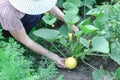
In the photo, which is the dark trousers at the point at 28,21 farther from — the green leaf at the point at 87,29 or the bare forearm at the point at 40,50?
→ the green leaf at the point at 87,29

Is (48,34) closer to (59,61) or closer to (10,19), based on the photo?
(59,61)

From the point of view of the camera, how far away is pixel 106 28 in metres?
2.47

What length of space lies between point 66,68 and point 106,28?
47 centimetres

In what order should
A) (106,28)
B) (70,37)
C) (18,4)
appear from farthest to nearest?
(70,37), (106,28), (18,4)

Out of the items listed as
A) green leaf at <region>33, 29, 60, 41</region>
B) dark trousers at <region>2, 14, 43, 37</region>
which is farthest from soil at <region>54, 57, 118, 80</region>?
dark trousers at <region>2, 14, 43, 37</region>

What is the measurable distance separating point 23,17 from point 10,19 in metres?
0.18

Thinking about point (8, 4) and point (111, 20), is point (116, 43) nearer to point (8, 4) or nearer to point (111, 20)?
point (111, 20)

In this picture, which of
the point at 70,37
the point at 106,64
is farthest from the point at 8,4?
the point at 106,64

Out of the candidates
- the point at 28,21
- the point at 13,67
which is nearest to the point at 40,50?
the point at 28,21

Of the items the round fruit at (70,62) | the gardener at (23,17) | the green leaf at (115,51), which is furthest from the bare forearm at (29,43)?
the green leaf at (115,51)

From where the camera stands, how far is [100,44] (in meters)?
2.48

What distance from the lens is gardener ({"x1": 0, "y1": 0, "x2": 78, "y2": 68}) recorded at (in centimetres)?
227

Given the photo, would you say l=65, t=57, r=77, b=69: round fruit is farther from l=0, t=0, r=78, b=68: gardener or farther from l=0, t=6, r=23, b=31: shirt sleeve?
l=0, t=6, r=23, b=31: shirt sleeve

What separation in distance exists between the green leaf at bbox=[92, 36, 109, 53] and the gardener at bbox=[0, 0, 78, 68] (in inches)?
12.2
